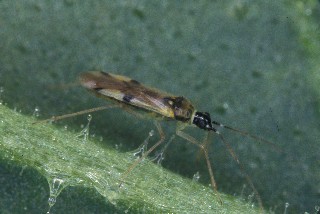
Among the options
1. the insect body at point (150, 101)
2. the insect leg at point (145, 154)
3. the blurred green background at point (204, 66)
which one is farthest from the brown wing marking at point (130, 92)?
the insect leg at point (145, 154)

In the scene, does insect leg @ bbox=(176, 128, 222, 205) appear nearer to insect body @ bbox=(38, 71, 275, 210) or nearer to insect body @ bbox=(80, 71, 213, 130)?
insect body @ bbox=(38, 71, 275, 210)

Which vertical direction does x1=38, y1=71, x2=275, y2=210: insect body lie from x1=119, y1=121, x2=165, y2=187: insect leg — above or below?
above

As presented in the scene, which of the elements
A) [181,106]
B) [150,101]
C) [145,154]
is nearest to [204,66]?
[181,106]

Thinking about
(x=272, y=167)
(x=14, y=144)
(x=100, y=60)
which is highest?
(x=100, y=60)

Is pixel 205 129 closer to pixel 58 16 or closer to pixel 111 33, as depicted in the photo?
pixel 111 33

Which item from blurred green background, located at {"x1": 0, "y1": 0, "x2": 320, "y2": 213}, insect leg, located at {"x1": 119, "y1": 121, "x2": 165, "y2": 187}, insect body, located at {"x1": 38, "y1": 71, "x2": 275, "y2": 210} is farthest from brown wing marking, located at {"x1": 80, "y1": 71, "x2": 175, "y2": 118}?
insect leg, located at {"x1": 119, "y1": 121, "x2": 165, "y2": 187}

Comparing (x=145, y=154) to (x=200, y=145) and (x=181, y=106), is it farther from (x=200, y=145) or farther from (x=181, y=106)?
(x=181, y=106)

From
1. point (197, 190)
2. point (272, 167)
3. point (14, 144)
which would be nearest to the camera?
point (14, 144)

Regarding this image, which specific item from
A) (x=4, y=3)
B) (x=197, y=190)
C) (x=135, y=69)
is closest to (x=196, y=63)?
(x=135, y=69)
